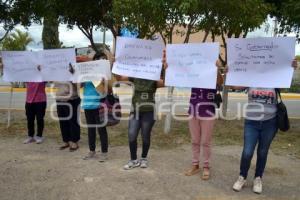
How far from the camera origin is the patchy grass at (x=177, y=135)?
30.6ft

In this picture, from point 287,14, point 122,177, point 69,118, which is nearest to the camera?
point 122,177

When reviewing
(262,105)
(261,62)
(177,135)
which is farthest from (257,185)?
(177,135)

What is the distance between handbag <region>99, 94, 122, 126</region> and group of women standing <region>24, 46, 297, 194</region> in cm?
8

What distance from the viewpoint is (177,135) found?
10.2 meters

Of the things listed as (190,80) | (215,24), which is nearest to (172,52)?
(190,80)

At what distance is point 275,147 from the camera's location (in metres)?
9.38

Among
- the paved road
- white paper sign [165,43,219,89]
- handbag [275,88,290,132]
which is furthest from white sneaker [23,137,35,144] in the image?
handbag [275,88,290,132]

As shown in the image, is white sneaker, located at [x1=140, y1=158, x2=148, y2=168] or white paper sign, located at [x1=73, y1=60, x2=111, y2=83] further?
white paper sign, located at [x1=73, y1=60, x2=111, y2=83]

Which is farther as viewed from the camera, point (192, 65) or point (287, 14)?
point (287, 14)

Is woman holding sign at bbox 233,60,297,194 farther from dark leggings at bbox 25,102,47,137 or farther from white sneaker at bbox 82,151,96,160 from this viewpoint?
dark leggings at bbox 25,102,47,137

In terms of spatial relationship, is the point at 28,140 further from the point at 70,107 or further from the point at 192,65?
the point at 192,65

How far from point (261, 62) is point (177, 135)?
4198 millimetres

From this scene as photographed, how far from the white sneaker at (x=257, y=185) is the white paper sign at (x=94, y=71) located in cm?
273

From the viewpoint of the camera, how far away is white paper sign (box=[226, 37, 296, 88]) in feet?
19.8
